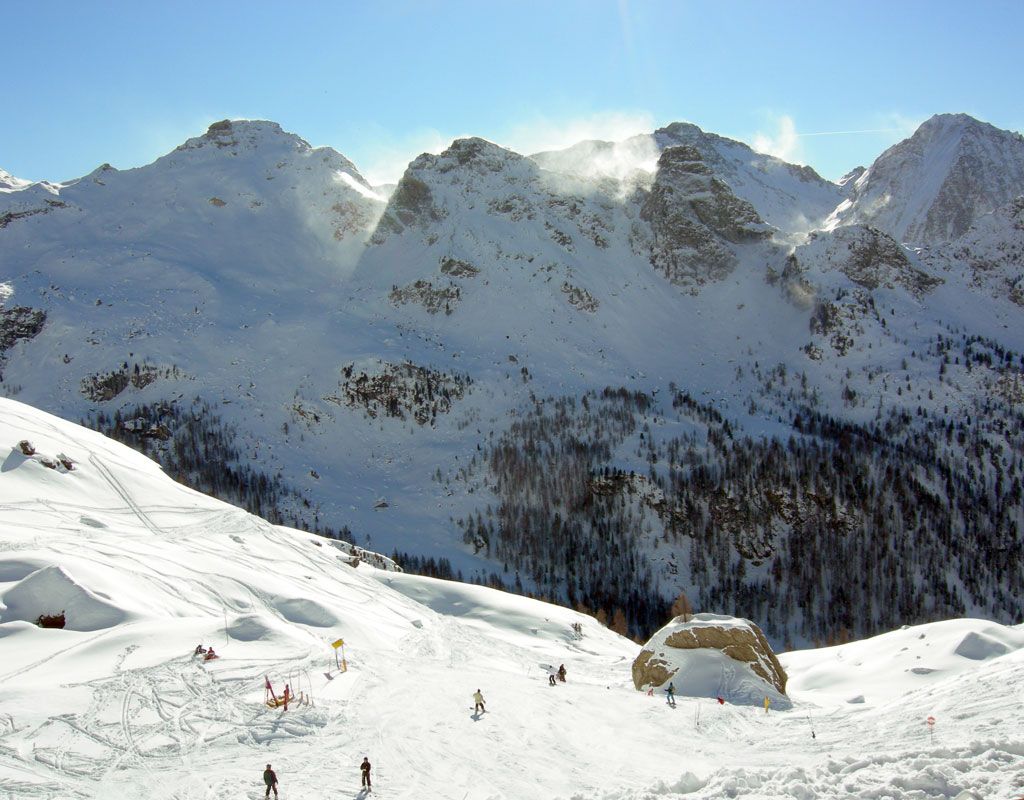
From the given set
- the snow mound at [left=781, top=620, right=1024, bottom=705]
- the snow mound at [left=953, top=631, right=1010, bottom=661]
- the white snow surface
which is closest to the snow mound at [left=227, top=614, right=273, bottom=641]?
the white snow surface

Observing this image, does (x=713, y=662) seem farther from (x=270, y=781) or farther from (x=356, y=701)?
(x=270, y=781)

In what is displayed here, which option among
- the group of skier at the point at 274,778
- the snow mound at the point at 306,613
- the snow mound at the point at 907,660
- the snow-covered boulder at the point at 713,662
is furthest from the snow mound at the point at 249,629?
the snow mound at the point at 907,660

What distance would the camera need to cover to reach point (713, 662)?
160 ft

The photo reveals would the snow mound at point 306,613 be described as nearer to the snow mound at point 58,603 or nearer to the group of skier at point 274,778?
the snow mound at point 58,603

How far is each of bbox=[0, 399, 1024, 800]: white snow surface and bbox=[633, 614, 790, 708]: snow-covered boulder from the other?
3.11 meters

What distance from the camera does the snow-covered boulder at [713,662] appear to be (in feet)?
152

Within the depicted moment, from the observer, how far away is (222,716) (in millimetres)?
29094

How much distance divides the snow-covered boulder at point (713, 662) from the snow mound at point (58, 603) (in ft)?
113

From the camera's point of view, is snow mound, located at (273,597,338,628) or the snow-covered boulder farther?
snow mound, located at (273,597,338,628)

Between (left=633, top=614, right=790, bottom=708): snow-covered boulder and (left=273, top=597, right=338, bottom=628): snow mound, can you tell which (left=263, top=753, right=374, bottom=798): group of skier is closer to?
(left=273, top=597, right=338, bottom=628): snow mound

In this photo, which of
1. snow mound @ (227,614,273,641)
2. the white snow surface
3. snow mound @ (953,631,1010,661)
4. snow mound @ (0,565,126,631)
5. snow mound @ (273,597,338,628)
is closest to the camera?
the white snow surface

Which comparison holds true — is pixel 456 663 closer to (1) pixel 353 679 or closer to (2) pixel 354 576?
(1) pixel 353 679

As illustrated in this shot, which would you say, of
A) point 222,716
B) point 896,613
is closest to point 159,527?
point 222,716

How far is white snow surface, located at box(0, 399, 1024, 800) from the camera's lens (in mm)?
23234
